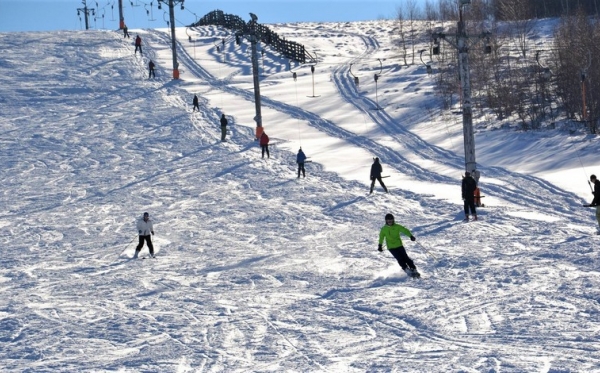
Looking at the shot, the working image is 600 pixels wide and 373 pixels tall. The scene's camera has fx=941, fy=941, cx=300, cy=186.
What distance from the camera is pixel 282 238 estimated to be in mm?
21219

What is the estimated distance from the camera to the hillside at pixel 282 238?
12203 millimetres

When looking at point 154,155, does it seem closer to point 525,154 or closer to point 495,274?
point 525,154

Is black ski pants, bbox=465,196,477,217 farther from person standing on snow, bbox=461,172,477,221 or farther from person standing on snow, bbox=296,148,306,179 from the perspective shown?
person standing on snow, bbox=296,148,306,179

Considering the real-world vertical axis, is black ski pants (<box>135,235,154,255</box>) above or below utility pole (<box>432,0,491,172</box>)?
below

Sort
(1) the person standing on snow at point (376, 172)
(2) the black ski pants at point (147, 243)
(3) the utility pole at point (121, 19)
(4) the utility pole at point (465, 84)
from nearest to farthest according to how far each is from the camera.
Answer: (2) the black ski pants at point (147, 243)
(4) the utility pole at point (465, 84)
(1) the person standing on snow at point (376, 172)
(3) the utility pole at point (121, 19)

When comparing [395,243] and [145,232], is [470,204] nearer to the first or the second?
[395,243]

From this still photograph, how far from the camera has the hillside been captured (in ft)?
40.0

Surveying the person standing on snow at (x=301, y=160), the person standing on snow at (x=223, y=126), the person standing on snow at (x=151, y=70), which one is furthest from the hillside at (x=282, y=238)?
the person standing on snow at (x=151, y=70)

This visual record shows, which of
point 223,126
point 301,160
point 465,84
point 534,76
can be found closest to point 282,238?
point 465,84

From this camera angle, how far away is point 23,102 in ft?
151

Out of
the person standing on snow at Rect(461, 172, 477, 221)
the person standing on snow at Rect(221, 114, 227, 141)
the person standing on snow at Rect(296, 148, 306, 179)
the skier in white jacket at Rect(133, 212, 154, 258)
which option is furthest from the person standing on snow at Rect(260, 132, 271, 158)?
the skier in white jacket at Rect(133, 212, 154, 258)

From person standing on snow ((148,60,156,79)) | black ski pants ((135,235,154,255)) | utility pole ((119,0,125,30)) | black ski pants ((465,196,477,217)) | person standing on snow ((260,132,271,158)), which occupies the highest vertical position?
utility pole ((119,0,125,30))

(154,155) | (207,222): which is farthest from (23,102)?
(207,222)

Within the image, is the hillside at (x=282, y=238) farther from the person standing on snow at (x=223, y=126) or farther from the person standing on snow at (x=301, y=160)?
the person standing on snow at (x=223, y=126)
